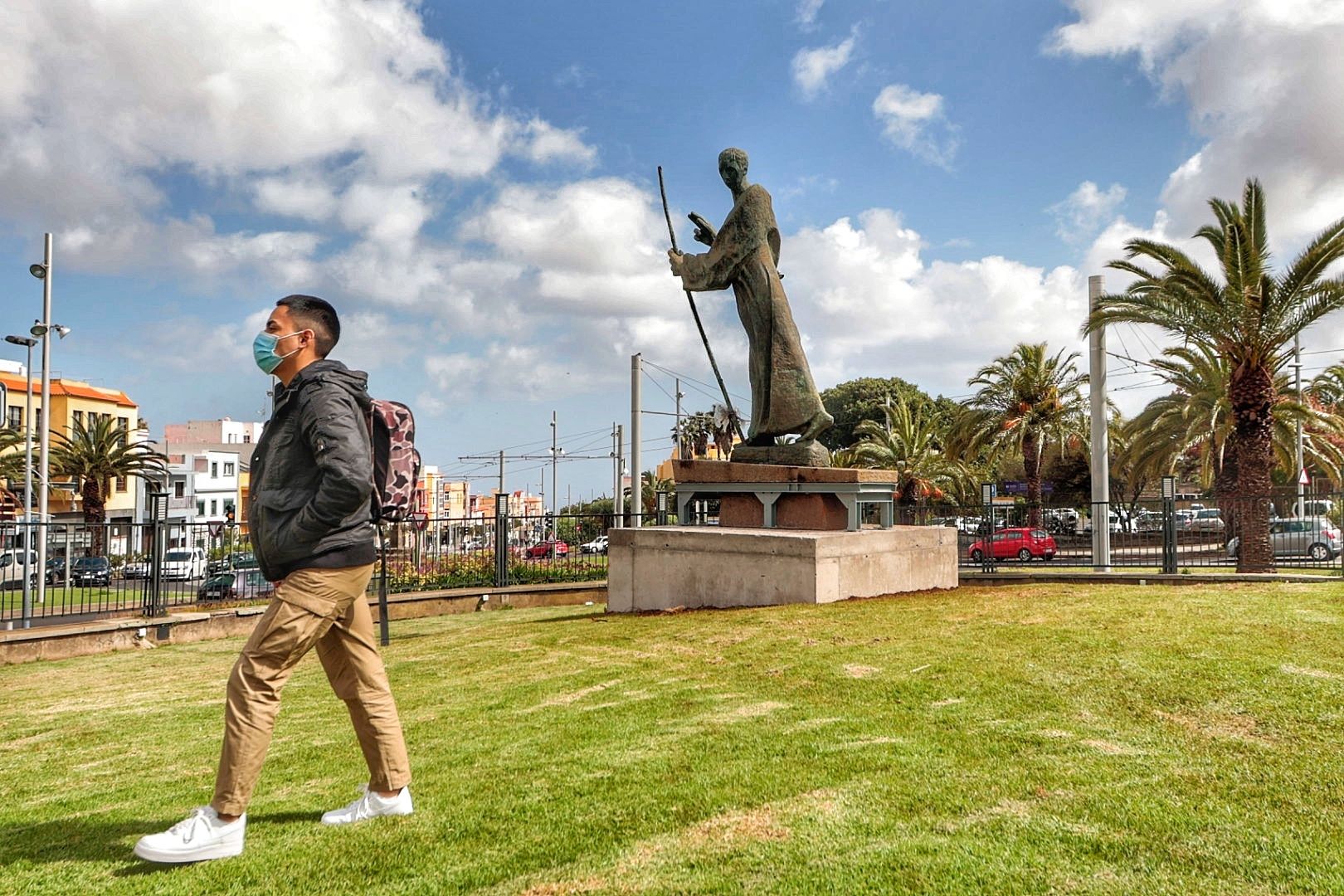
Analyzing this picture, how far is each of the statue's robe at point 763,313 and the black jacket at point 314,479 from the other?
735 cm

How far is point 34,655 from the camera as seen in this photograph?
9.74 meters

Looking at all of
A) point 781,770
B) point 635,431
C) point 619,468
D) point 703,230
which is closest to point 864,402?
point 619,468

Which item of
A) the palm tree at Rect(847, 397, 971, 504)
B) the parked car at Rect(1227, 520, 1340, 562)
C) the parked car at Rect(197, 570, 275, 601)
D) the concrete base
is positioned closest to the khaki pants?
the concrete base

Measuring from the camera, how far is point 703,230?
10992mm

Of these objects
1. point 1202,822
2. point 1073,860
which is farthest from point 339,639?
point 1202,822

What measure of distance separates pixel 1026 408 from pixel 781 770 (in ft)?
91.5

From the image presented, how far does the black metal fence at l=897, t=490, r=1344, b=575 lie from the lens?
13.5 metres

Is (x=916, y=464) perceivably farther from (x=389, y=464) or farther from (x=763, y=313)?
(x=389, y=464)

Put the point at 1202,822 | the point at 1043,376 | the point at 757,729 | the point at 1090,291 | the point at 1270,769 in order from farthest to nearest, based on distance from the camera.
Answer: the point at 1043,376 < the point at 1090,291 < the point at 757,729 < the point at 1270,769 < the point at 1202,822

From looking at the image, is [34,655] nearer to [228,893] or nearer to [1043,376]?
[228,893]

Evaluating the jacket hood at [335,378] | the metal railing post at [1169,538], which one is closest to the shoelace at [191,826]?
the jacket hood at [335,378]

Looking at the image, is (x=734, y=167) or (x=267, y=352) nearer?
(x=267, y=352)

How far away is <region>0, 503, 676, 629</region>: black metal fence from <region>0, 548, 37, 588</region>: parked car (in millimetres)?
172

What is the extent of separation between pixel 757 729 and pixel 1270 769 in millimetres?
2153
